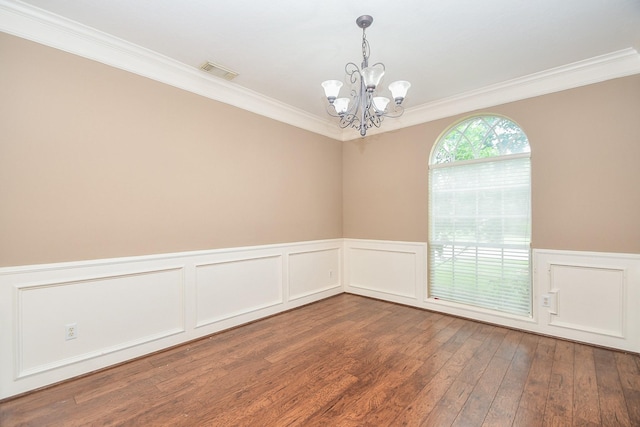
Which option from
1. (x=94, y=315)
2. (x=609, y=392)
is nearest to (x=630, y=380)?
(x=609, y=392)

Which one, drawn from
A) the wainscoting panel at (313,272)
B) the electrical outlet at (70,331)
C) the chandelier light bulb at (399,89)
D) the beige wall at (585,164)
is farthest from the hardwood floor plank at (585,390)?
the electrical outlet at (70,331)

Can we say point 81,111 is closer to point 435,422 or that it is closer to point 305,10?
point 305,10

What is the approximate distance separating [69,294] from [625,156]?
4.97m

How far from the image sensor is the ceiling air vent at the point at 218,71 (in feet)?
9.18

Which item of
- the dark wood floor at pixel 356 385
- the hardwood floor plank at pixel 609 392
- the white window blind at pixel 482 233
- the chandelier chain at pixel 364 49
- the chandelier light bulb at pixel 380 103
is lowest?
the dark wood floor at pixel 356 385

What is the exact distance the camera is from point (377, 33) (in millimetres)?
2352

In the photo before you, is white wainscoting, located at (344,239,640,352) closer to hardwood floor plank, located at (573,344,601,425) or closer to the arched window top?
hardwood floor plank, located at (573,344,601,425)

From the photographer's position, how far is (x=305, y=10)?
209 cm

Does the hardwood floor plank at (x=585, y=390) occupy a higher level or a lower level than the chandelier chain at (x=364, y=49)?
lower

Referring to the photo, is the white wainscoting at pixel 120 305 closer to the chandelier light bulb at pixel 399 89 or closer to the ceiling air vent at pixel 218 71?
the ceiling air vent at pixel 218 71

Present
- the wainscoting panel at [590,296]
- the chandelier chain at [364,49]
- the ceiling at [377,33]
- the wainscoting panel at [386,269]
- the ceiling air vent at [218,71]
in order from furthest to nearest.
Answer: the wainscoting panel at [386,269]
the ceiling air vent at [218,71]
the wainscoting panel at [590,296]
the chandelier chain at [364,49]
the ceiling at [377,33]

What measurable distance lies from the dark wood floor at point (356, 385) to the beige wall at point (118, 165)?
1.03 meters

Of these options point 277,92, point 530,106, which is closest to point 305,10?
point 277,92

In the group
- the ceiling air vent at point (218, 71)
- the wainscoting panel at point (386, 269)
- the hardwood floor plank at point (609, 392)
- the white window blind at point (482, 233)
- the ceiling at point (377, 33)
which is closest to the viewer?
the hardwood floor plank at point (609, 392)
